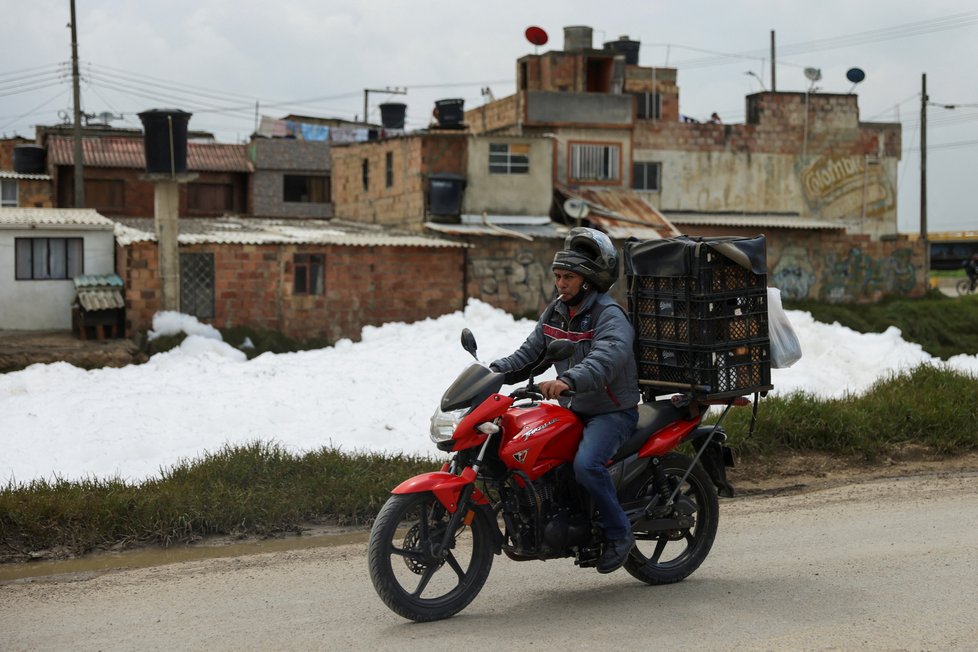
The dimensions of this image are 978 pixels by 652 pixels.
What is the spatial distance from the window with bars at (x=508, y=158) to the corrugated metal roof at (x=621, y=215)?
230cm

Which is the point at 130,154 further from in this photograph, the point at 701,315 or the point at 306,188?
the point at 701,315

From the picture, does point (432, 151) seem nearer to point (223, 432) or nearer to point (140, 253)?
point (140, 253)

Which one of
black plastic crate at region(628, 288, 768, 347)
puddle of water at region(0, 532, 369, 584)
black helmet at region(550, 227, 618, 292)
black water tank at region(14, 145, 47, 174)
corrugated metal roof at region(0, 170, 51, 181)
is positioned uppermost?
black water tank at region(14, 145, 47, 174)

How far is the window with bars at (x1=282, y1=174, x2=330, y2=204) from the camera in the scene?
4816 cm

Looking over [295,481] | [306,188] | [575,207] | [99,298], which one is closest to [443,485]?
[295,481]

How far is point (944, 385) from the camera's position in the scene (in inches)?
491

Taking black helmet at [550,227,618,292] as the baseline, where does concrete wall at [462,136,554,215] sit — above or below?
above

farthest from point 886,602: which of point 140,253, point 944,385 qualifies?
point 140,253

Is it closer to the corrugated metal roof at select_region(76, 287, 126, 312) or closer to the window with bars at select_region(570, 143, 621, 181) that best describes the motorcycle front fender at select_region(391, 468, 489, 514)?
the corrugated metal roof at select_region(76, 287, 126, 312)

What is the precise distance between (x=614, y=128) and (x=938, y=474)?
3265cm

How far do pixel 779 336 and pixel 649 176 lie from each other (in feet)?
126

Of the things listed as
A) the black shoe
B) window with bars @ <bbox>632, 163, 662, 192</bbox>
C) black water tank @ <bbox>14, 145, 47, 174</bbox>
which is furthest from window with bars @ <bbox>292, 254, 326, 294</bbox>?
the black shoe

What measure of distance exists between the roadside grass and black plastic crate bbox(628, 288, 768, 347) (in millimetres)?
2945

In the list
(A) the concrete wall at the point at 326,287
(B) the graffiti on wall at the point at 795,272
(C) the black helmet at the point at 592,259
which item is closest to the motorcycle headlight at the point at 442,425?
(C) the black helmet at the point at 592,259
